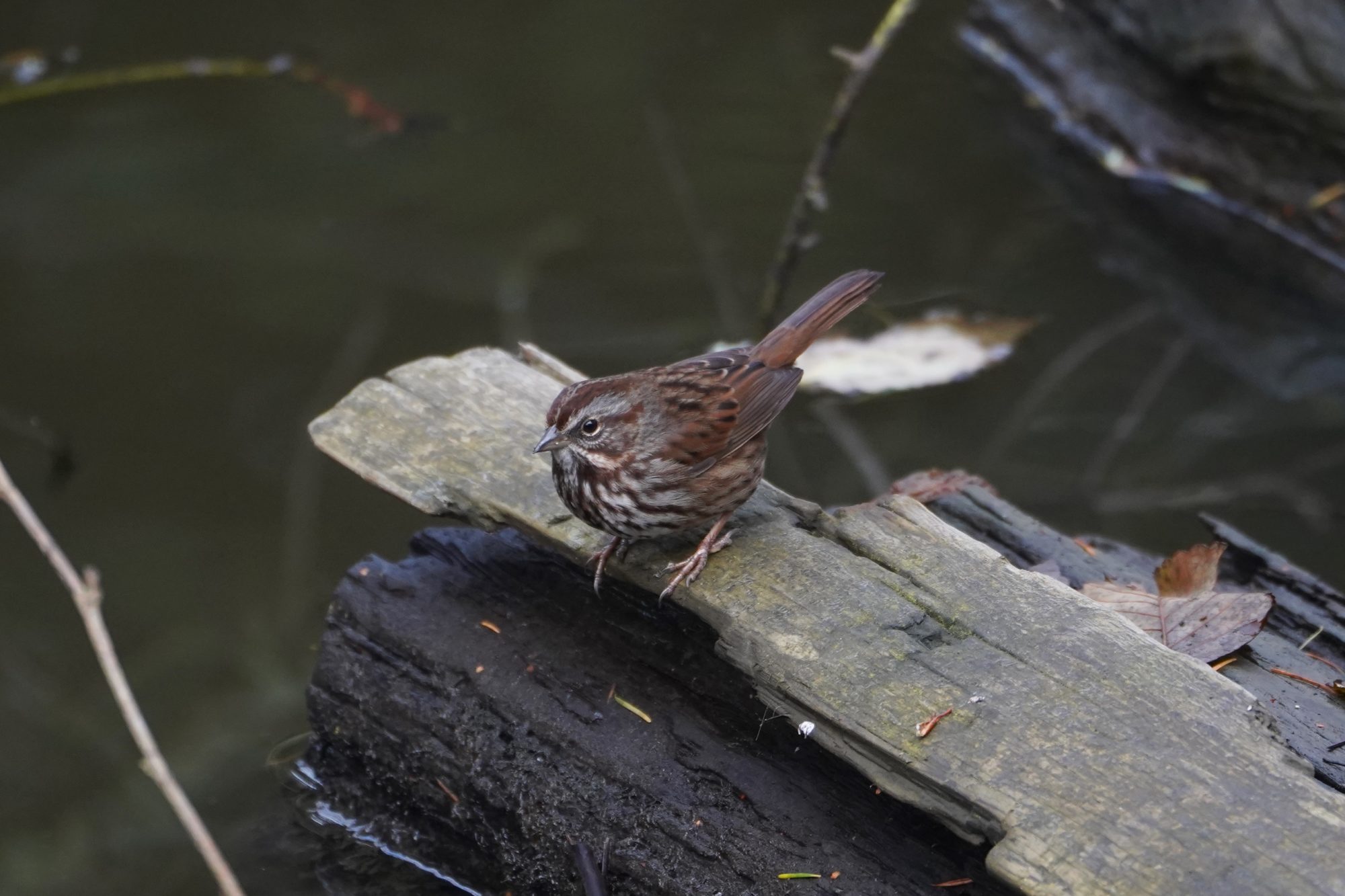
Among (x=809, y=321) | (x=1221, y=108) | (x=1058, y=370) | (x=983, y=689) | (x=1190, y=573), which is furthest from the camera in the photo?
(x=1221, y=108)

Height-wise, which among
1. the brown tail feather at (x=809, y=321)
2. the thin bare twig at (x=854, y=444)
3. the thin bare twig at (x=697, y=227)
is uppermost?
the brown tail feather at (x=809, y=321)

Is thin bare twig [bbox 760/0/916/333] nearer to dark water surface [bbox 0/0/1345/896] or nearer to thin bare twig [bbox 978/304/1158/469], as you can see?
dark water surface [bbox 0/0/1345/896]

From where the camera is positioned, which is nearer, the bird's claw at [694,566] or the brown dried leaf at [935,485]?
the bird's claw at [694,566]

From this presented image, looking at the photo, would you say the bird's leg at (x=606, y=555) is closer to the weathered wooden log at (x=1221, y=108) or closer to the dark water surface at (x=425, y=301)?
the dark water surface at (x=425, y=301)

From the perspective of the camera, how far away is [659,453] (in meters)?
3.43

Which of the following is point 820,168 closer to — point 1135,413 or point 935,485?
point 1135,413

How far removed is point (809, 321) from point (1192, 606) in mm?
1307

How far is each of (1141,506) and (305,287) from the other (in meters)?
4.10

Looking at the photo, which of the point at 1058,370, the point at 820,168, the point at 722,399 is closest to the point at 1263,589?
the point at 722,399

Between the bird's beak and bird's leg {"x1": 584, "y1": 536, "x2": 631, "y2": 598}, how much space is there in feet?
1.04

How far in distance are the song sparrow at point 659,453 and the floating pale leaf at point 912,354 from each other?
261cm

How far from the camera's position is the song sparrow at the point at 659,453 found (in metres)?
3.38

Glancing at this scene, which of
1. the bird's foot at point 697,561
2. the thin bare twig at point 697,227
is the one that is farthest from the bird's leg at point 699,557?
the thin bare twig at point 697,227

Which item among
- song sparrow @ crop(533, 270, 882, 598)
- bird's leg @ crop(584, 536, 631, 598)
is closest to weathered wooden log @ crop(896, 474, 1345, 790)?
song sparrow @ crop(533, 270, 882, 598)
